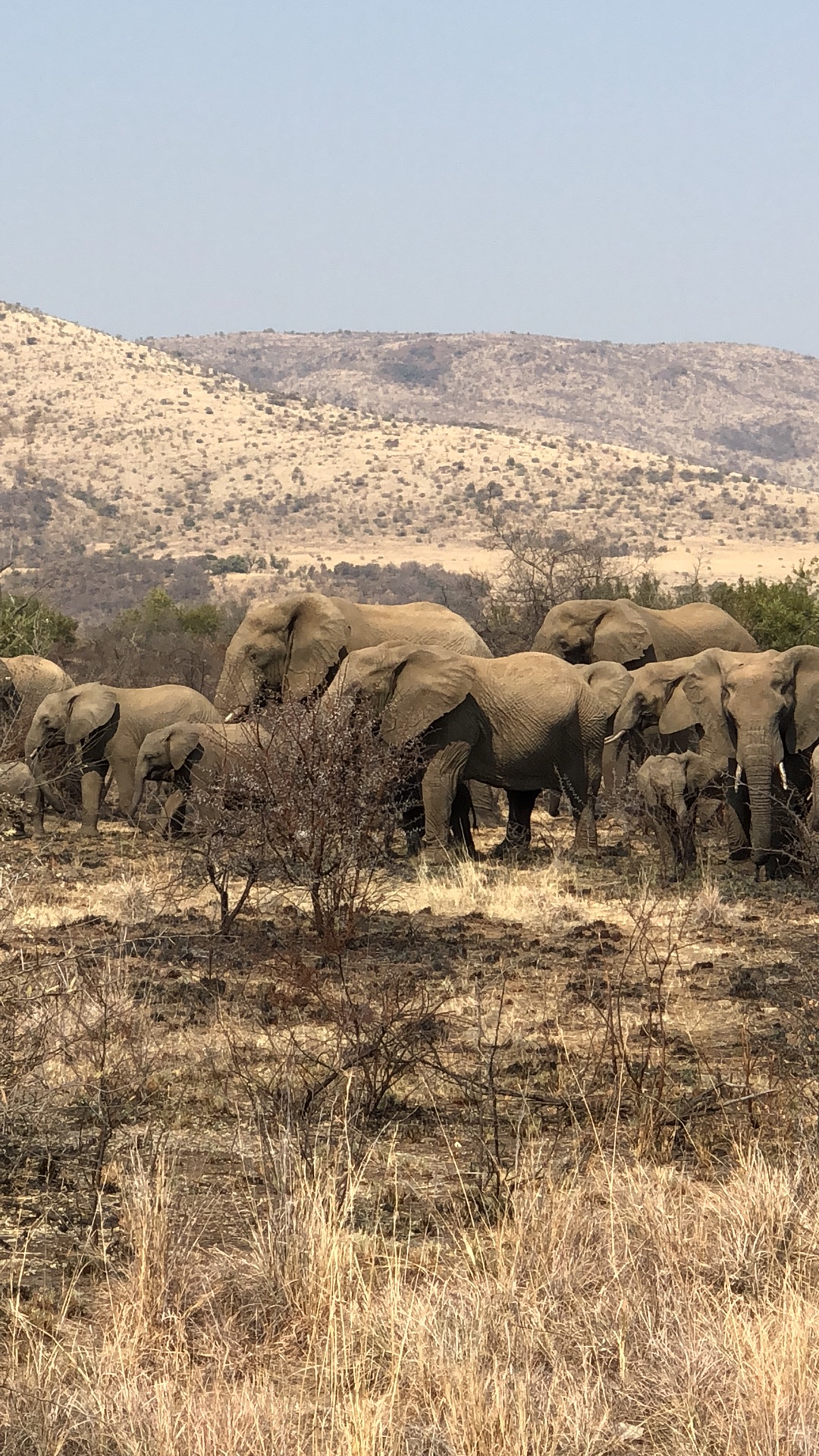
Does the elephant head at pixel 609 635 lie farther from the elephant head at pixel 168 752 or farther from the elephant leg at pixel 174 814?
the elephant head at pixel 168 752

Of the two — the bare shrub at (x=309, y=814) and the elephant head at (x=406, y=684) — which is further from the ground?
the elephant head at (x=406, y=684)

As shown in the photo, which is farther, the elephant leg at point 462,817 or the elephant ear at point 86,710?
the elephant ear at point 86,710

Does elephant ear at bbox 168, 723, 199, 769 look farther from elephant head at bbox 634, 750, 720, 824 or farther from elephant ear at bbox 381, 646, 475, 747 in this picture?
elephant head at bbox 634, 750, 720, 824

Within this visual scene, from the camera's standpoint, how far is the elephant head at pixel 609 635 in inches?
826

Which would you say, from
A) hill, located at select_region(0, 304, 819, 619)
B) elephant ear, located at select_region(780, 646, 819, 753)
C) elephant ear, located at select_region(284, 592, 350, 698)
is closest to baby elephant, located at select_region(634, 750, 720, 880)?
elephant ear, located at select_region(780, 646, 819, 753)

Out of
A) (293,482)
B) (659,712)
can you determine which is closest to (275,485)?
(293,482)

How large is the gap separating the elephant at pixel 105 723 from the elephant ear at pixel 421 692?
148 inches

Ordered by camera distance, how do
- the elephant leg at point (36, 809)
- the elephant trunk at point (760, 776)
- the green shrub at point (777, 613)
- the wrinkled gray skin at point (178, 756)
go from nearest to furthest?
the elephant trunk at point (760, 776)
the elephant leg at point (36, 809)
the wrinkled gray skin at point (178, 756)
the green shrub at point (777, 613)

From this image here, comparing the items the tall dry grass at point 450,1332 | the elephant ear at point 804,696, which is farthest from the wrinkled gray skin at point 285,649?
the tall dry grass at point 450,1332

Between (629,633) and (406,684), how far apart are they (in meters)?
6.60

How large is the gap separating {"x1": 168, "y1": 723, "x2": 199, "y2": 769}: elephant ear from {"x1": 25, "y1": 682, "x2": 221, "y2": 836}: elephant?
0.95 m

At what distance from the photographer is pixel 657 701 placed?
1672 cm

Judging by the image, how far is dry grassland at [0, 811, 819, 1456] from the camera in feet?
14.1

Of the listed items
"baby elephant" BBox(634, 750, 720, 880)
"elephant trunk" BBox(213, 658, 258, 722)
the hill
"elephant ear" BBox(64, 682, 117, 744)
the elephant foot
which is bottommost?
the elephant foot
